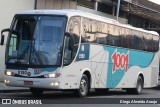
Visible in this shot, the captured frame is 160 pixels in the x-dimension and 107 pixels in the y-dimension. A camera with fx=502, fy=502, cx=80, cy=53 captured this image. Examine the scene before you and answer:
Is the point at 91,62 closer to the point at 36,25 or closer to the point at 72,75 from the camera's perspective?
the point at 72,75

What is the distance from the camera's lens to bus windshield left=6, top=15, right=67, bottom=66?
18578mm

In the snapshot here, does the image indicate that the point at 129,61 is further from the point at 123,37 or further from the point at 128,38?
the point at 123,37

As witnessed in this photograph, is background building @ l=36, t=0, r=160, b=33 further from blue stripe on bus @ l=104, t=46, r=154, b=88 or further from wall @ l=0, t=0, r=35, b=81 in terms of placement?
blue stripe on bus @ l=104, t=46, r=154, b=88

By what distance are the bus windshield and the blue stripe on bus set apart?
13.4ft

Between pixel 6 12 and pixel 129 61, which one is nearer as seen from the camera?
pixel 129 61

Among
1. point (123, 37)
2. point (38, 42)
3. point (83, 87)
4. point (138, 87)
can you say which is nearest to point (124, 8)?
point (138, 87)

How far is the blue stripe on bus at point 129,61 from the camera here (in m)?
23.1

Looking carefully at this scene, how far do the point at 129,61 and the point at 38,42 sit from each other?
25.8 ft

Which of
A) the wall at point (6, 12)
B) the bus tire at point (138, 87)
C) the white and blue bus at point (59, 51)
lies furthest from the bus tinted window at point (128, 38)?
the wall at point (6, 12)

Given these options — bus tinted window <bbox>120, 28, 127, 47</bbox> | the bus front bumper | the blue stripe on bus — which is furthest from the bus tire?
the bus front bumper

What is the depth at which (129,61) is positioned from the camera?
25422mm

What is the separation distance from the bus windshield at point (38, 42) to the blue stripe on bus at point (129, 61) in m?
4.10

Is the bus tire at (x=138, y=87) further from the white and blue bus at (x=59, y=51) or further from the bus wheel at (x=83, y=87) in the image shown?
the bus wheel at (x=83, y=87)

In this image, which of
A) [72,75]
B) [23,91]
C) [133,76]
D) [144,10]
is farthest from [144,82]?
[144,10]
